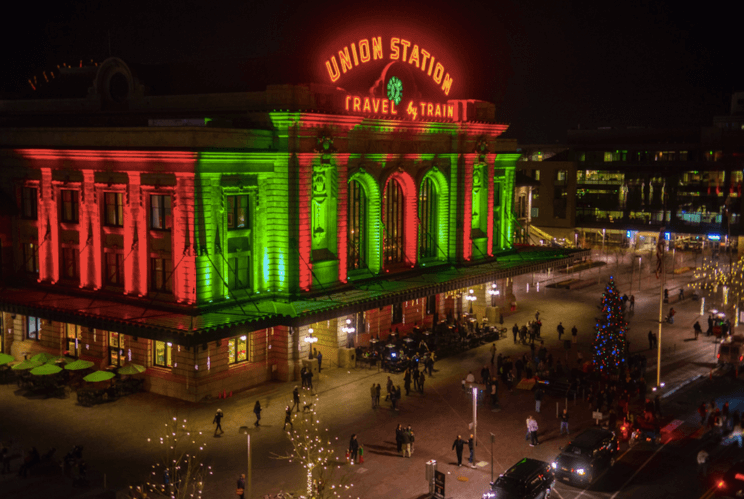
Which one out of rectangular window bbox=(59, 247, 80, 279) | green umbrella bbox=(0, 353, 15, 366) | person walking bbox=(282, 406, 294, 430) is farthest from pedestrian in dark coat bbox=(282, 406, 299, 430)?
rectangular window bbox=(59, 247, 80, 279)

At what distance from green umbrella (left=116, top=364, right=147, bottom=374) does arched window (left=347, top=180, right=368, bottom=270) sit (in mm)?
18212

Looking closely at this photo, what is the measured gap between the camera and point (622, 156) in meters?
128

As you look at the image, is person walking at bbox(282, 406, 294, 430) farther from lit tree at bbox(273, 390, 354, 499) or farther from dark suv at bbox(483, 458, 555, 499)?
dark suv at bbox(483, 458, 555, 499)

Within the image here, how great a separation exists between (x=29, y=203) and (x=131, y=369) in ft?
56.8

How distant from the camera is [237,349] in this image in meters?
47.3

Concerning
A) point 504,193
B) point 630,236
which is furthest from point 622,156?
point 504,193

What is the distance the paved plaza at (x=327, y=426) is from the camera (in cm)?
3291

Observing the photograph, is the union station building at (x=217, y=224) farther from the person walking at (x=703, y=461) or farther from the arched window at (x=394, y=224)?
the person walking at (x=703, y=461)

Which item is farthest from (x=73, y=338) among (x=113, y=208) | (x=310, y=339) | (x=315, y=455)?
(x=315, y=455)

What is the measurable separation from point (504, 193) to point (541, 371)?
29650 mm

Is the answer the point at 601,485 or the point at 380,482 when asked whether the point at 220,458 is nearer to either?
the point at 380,482

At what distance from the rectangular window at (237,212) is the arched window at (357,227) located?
33.7 feet

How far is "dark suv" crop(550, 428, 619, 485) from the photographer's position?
32.9m

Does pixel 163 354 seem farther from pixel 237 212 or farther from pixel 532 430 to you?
pixel 532 430
